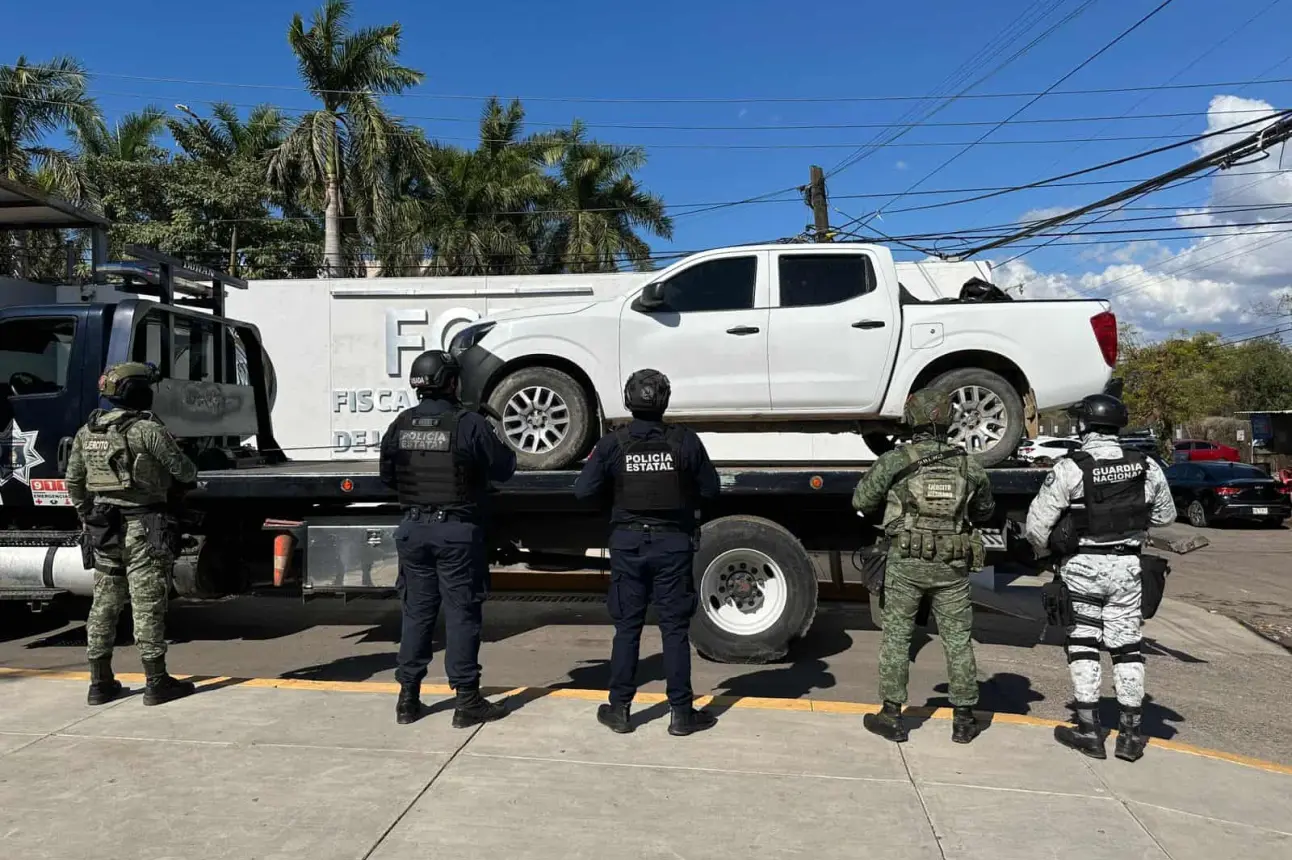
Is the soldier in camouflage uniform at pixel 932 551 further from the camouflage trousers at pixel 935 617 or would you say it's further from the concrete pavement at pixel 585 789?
the concrete pavement at pixel 585 789

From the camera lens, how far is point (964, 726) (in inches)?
166

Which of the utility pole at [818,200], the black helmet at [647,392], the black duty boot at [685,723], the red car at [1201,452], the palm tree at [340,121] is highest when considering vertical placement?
the palm tree at [340,121]

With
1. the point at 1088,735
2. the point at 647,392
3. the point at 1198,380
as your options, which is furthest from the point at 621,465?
the point at 1198,380

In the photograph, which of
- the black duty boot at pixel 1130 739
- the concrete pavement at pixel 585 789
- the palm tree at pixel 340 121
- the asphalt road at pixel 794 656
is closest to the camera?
the concrete pavement at pixel 585 789

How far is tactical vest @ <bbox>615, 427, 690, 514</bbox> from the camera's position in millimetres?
4293

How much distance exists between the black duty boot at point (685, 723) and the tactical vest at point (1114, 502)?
2.03 metres

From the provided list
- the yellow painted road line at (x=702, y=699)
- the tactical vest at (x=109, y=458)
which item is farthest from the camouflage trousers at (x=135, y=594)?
the yellow painted road line at (x=702, y=699)

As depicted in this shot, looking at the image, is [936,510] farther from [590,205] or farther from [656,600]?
[590,205]

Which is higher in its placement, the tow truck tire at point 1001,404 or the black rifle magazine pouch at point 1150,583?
the tow truck tire at point 1001,404

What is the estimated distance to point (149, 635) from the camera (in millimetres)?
4754

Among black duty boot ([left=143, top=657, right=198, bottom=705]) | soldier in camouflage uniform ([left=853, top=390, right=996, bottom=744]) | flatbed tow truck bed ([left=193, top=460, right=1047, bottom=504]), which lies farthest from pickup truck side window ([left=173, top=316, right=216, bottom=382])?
soldier in camouflage uniform ([left=853, top=390, right=996, bottom=744])

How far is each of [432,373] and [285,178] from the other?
67.2 feet

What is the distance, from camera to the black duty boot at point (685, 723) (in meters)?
4.30

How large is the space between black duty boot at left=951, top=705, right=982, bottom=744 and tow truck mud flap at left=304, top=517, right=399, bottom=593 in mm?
3853
